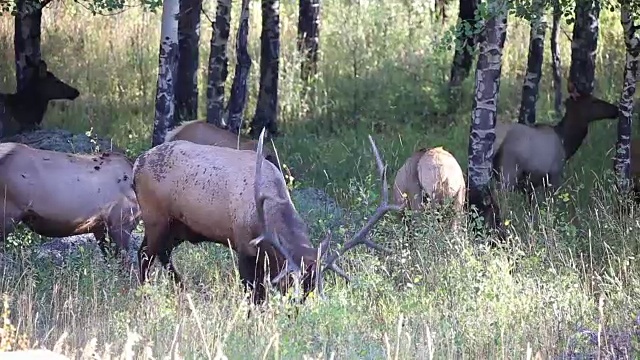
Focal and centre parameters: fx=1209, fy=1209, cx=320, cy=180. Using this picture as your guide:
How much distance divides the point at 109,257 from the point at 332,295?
2.05m

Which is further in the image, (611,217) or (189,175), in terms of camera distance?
(611,217)

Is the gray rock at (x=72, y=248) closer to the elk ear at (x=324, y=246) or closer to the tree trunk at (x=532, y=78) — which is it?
the elk ear at (x=324, y=246)

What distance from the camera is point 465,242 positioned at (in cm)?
862

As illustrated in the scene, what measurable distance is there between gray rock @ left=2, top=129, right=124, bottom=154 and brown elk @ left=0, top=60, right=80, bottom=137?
1.44m

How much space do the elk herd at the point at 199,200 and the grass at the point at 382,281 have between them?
0.26m

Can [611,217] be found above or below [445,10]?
below

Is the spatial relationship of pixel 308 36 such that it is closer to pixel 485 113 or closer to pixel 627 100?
pixel 627 100

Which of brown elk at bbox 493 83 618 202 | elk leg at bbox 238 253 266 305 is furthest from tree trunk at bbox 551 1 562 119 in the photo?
elk leg at bbox 238 253 266 305

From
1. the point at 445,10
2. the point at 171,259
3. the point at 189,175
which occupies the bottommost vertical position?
the point at 171,259

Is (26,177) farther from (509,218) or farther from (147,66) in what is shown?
(147,66)

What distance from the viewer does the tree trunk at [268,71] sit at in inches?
A: 635

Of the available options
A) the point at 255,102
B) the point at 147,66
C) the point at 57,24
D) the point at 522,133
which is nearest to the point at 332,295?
the point at 522,133

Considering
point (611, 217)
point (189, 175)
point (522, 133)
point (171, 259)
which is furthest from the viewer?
point (522, 133)

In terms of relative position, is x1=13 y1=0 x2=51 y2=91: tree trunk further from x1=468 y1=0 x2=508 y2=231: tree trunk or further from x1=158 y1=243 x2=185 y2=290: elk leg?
x1=158 y1=243 x2=185 y2=290: elk leg
